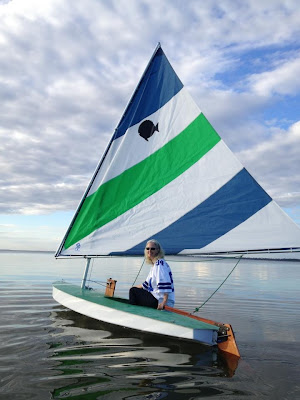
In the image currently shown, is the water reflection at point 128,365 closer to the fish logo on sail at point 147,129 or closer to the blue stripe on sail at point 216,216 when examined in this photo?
the blue stripe on sail at point 216,216

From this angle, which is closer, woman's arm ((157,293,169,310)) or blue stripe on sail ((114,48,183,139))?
woman's arm ((157,293,169,310))

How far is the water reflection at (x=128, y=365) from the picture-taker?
4457mm

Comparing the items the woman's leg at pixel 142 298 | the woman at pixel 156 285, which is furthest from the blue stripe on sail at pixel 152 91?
the woman's leg at pixel 142 298

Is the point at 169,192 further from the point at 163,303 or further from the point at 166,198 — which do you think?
the point at 163,303

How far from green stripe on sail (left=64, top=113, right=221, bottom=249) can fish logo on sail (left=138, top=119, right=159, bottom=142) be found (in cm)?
47

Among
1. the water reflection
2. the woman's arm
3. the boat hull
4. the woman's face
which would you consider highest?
the woman's face

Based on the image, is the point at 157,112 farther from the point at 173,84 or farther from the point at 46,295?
the point at 46,295

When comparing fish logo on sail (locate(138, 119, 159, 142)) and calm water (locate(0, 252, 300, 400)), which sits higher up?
fish logo on sail (locate(138, 119, 159, 142))

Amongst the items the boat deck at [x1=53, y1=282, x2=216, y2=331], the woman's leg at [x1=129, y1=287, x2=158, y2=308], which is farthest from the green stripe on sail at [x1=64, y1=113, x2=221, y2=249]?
the woman's leg at [x1=129, y1=287, x2=158, y2=308]

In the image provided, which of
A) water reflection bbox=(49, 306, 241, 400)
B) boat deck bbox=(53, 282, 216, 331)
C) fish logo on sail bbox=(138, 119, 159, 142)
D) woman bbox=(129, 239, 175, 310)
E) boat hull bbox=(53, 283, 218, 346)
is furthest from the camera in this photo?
fish logo on sail bbox=(138, 119, 159, 142)

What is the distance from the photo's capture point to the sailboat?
→ 7.78 meters

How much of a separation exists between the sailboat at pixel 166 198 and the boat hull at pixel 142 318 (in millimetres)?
40

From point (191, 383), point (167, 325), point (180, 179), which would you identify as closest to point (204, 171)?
point (180, 179)

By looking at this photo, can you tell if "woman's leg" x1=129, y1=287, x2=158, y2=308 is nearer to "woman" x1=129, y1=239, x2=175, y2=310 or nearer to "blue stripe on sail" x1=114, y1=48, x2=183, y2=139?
"woman" x1=129, y1=239, x2=175, y2=310
